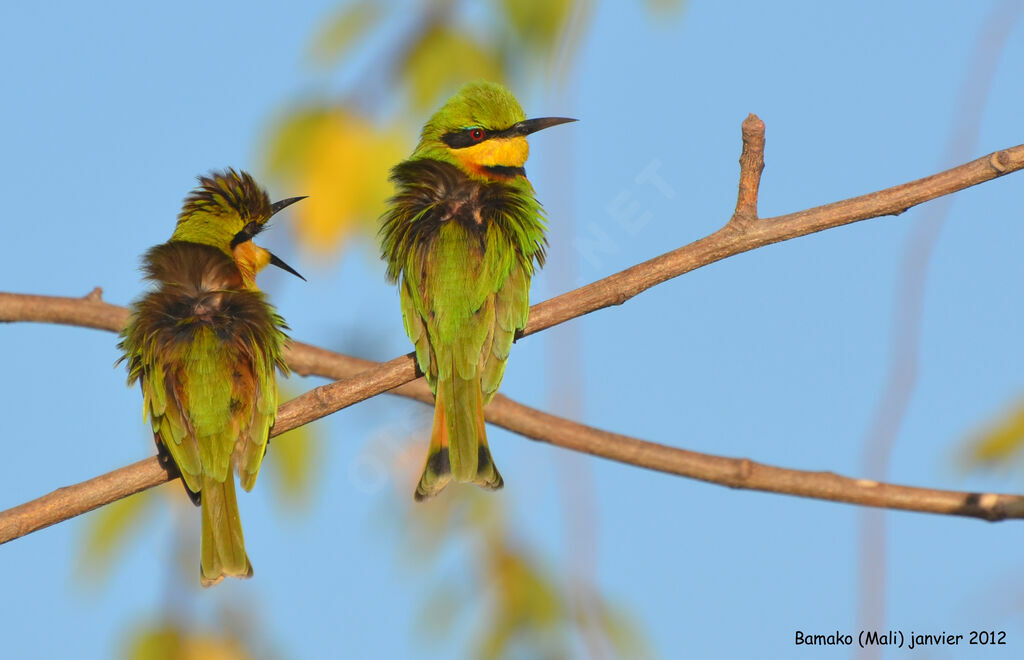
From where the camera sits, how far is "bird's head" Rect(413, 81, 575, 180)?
11.5 ft

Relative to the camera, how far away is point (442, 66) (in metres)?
3.23

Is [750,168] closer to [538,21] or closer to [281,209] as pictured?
[538,21]

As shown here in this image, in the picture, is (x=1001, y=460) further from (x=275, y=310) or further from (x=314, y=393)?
(x=275, y=310)

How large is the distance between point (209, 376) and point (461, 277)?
747 mm

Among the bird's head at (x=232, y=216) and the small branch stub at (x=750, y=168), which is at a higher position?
the bird's head at (x=232, y=216)

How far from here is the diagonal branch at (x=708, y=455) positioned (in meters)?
2.46

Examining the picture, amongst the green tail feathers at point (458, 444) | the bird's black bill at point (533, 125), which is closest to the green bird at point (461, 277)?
the green tail feathers at point (458, 444)

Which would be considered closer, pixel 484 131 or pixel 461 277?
pixel 461 277

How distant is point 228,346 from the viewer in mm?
3029

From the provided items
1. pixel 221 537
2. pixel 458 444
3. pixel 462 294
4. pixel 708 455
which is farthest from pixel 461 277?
pixel 221 537

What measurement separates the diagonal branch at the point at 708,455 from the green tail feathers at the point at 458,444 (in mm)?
153

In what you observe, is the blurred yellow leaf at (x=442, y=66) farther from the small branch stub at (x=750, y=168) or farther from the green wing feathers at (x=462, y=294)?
the small branch stub at (x=750, y=168)

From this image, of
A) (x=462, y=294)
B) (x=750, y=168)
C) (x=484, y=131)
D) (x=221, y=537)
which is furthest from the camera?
(x=484, y=131)

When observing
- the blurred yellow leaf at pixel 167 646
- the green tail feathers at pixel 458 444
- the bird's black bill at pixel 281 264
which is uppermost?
the bird's black bill at pixel 281 264
